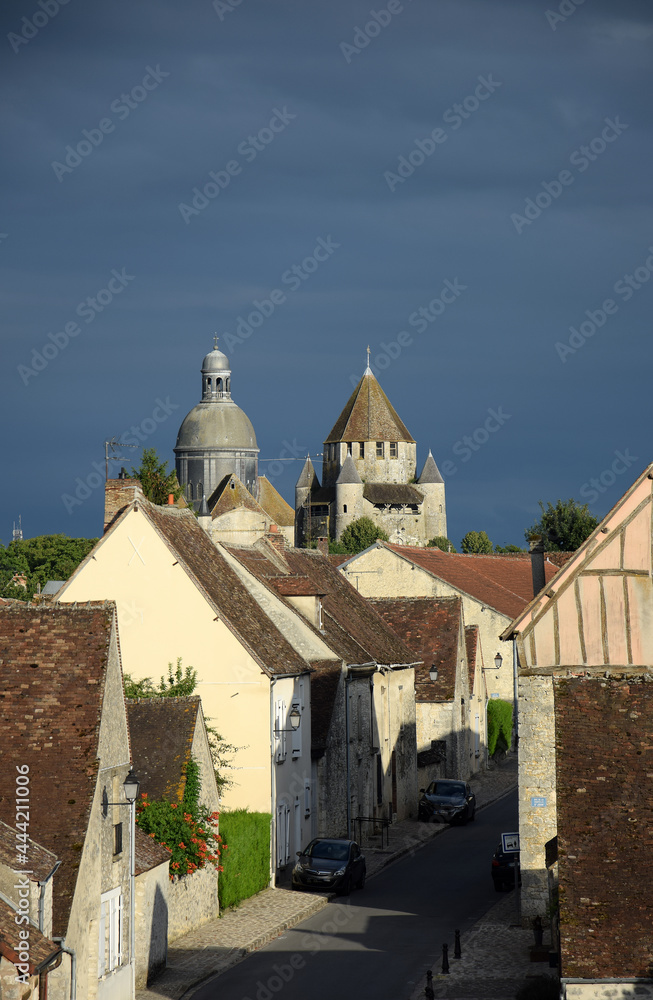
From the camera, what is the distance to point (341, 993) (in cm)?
2114

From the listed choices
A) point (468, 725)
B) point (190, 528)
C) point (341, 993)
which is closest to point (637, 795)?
point (341, 993)

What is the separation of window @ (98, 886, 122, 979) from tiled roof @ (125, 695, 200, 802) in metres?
4.56

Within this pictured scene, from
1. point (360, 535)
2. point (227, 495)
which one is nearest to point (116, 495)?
point (227, 495)

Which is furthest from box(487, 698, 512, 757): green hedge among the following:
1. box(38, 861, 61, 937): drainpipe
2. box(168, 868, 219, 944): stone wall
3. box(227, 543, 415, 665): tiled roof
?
box(38, 861, 61, 937): drainpipe

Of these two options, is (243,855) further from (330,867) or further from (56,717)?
(56,717)

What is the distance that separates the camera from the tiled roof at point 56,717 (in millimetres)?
18484

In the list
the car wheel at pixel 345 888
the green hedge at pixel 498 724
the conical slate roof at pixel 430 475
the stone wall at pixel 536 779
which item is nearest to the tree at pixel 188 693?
the car wheel at pixel 345 888

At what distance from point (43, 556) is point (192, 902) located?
86.8 m

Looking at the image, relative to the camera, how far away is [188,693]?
101ft

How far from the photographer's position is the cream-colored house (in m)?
30.6

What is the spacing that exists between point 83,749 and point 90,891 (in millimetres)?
1962

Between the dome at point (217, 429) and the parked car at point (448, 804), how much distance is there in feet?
440

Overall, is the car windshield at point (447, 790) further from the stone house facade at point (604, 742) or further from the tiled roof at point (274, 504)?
the tiled roof at point (274, 504)

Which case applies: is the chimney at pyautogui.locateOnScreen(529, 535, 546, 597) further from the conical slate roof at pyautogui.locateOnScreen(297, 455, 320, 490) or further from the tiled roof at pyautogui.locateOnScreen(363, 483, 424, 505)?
the conical slate roof at pyautogui.locateOnScreen(297, 455, 320, 490)
